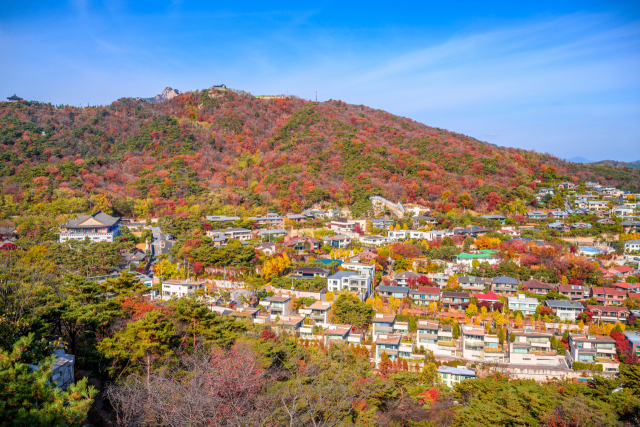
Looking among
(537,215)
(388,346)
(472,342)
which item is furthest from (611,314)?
(537,215)

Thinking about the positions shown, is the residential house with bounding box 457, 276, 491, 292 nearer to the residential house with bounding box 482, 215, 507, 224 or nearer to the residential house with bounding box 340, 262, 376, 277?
the residential house with bounding box 340, 262, 376, 277

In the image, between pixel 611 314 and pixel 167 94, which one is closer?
pixel 611 314

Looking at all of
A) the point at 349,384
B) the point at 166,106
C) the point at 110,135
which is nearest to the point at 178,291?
the point at 349,384

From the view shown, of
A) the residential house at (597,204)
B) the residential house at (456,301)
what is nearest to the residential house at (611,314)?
the residential house at (456,301)

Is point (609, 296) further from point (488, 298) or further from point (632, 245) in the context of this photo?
point (632, 245)

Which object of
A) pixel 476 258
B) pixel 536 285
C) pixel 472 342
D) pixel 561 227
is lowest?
pixel 472 342

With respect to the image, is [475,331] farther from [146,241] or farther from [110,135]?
[110,135]

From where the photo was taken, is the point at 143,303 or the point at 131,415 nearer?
the point at 131,415
